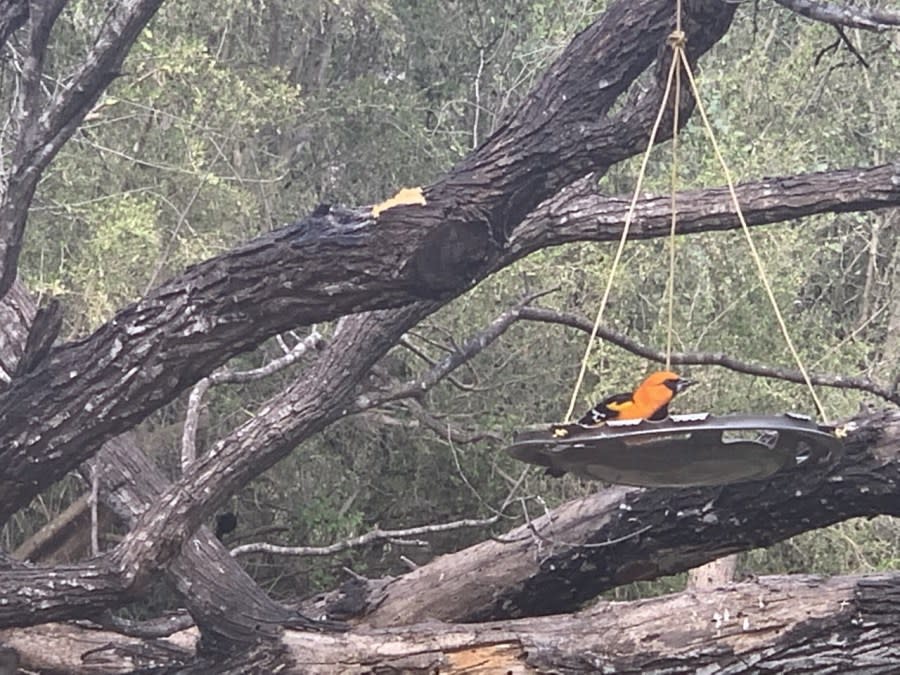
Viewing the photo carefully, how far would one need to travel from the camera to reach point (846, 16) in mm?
2475

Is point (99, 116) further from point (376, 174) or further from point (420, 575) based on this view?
point (420, 575)

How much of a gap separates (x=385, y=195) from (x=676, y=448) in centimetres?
444

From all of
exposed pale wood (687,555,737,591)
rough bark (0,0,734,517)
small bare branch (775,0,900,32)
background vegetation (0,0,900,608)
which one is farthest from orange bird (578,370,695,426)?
exposed pale wood (687,555,737,591)

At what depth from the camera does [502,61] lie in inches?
252

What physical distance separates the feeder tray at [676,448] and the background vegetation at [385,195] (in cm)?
226

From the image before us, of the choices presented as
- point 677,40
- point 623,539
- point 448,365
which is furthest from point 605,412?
point 448,365

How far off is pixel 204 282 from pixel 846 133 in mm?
4608

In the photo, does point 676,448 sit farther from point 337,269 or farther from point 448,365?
point 448,365

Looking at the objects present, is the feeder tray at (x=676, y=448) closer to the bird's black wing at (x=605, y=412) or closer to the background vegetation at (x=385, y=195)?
the bird's black wing at (x=605, y=412)

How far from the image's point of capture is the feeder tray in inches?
67.4

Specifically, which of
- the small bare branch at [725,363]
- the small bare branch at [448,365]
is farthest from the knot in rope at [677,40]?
the small bare branch at [448,365]

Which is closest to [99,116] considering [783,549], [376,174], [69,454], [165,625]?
[376,174]

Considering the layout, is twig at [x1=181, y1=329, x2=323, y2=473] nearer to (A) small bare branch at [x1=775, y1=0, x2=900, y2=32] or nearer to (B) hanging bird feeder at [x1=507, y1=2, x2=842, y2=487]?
(B) hanging bird feeder at [x1=507, y1=2, x2=842, y2=487]

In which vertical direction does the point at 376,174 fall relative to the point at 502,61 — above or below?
below
